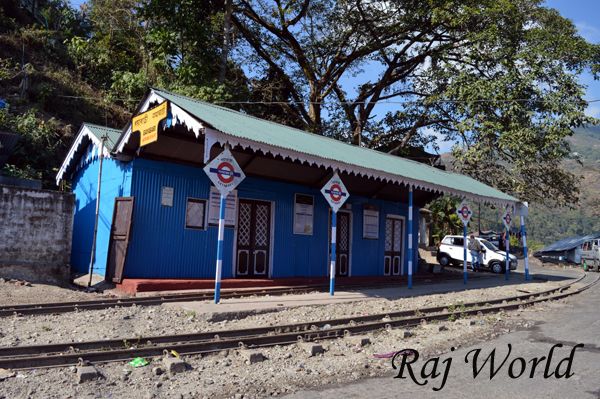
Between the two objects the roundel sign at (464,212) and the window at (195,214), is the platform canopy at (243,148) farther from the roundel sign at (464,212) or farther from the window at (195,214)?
the window at (195,214)

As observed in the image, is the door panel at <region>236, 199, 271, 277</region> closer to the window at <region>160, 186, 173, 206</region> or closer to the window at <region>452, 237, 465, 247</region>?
the window at <region>160, 186, 173, 206</region>

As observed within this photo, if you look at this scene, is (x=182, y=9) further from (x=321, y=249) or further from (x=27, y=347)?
(x=27, y=347)

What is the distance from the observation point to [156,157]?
41.2 feet

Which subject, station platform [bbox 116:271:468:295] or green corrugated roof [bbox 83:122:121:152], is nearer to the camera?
station platform [bbox 116:271:468:295]

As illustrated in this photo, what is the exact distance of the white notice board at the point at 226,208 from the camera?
13.5 meters

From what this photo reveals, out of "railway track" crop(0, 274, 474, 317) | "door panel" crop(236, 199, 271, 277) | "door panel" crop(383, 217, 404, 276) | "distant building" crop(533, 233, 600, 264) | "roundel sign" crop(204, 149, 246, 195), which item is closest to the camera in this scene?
"railway track" crop(0, 274, 474, 317)

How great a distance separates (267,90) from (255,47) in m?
2.81

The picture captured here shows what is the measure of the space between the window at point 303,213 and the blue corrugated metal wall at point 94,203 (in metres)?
5.23

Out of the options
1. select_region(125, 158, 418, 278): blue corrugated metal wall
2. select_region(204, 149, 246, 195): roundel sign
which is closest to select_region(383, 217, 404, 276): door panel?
select_region(125, 158, 418, 278): blue corrugated metal wall

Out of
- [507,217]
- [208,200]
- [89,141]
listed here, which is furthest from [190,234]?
[507,217]

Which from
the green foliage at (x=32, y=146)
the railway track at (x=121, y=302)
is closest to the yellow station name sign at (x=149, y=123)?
the railway track at (x=121, y=302)

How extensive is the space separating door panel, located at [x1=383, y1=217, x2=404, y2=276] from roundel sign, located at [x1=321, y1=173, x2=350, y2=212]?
6090 mm

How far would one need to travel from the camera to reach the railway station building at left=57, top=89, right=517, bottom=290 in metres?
11.9

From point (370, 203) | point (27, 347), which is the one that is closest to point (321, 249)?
point (370, 203)
